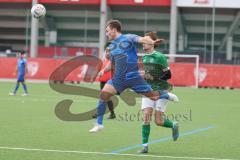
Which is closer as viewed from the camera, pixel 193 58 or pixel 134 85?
pixel 134 85

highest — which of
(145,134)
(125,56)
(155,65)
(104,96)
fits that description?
(125,56)

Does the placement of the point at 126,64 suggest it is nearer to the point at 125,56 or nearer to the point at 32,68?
the point at 125,56

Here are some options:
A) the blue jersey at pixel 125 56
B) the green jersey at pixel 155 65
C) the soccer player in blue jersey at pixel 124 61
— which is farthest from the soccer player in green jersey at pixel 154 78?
the blue jersey at pixel 125 56

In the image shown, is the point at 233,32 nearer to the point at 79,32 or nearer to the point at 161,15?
the point at 161,15

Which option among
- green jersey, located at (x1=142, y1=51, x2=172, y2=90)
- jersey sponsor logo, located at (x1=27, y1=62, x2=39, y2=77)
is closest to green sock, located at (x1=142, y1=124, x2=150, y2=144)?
green jersey, located at (x1=142, y1=51, x2=172, y2=90)

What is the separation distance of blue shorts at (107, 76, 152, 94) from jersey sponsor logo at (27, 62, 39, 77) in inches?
1205

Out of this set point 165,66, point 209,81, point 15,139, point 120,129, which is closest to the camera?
point 165,66

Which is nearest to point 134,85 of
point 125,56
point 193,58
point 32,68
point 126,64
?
point 126,64

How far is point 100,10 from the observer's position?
155ft

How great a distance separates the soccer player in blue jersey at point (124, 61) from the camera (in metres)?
10.2

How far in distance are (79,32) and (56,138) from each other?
1569 inches

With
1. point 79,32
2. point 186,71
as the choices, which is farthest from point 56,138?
point 79,32

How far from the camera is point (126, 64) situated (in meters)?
10.2

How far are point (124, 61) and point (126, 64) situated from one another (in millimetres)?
58
